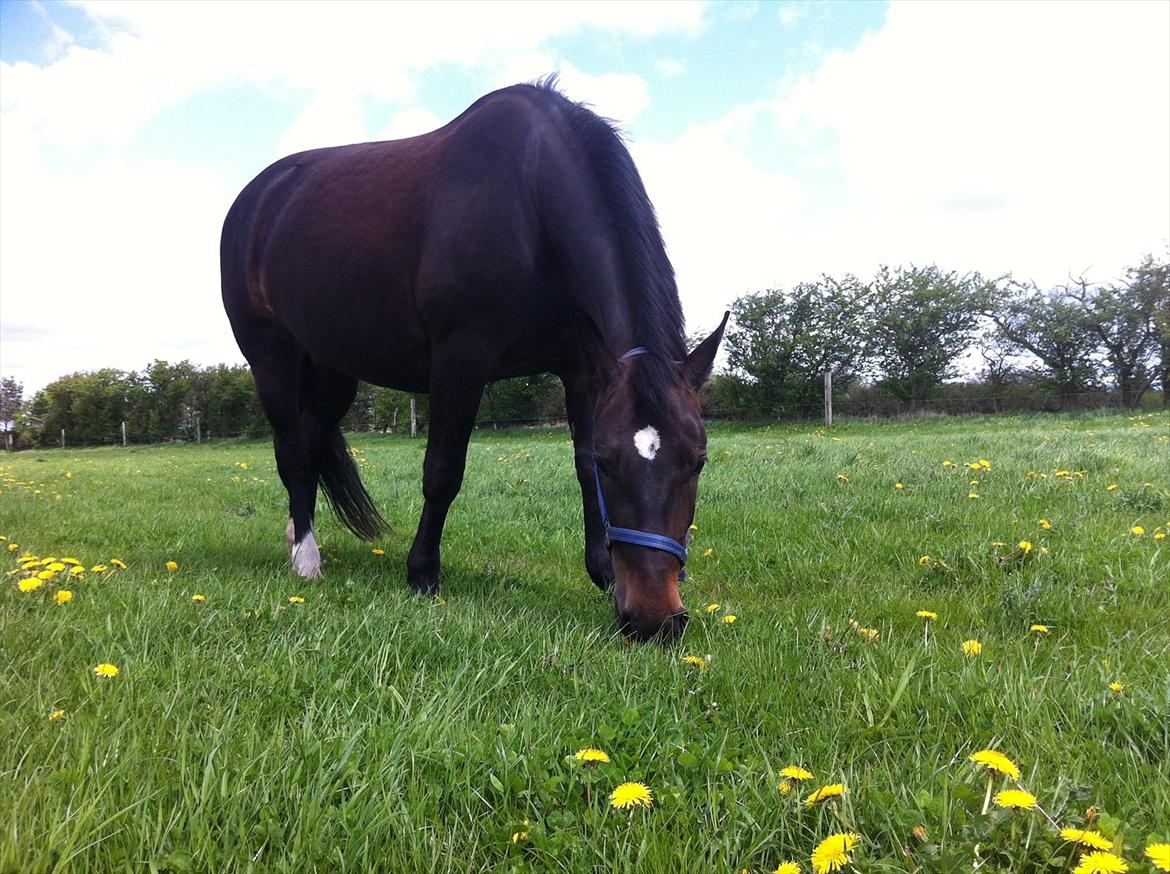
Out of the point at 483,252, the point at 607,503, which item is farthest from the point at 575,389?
the point at 607,503

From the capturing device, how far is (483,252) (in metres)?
3.20

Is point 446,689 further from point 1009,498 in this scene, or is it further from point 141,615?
point 1009,498

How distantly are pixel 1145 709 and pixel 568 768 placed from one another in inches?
56.9

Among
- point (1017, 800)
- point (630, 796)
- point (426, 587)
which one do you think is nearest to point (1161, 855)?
point (1017, 800)

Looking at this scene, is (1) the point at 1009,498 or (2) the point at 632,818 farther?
(1) the point at 1009,498

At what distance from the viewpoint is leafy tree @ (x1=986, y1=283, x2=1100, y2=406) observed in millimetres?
27594

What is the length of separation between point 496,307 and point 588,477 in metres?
1.05

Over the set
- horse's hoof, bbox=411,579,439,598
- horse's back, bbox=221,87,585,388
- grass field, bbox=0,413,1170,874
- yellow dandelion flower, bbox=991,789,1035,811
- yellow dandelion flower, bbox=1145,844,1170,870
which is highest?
horse's back, bbox=221,87,585,388

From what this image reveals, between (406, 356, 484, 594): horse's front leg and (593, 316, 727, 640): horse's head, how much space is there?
103 centimetres

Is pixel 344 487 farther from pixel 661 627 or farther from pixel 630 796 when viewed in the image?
pixel 630 796

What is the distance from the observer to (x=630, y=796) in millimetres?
1255

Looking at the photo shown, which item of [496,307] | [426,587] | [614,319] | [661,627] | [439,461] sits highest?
Answer: [496,307]

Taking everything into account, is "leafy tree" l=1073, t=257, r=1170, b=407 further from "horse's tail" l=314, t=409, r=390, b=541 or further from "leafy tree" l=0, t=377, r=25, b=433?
"leafy tree" l=0, t=377, r=25, b=433

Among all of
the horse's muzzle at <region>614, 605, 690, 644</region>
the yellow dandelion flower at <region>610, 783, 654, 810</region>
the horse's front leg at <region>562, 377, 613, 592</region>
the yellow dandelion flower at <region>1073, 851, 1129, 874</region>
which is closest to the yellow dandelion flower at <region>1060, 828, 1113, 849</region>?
the yellow dandelion flower at <region>1073, 851, 1129, 874</region>
